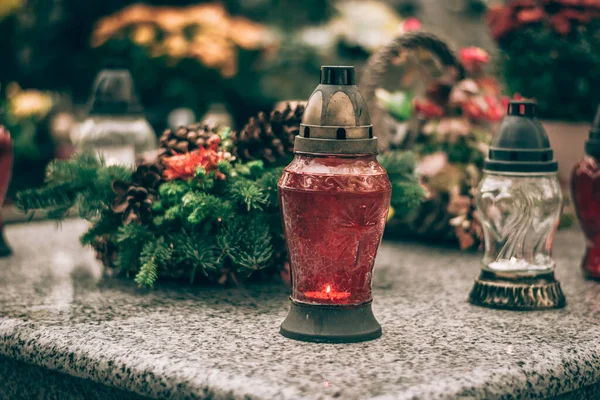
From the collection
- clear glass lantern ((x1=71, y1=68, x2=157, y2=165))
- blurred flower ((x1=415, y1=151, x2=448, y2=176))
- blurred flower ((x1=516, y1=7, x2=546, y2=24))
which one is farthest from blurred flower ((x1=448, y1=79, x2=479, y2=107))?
clear glass lantern ((x1=71, y1=68, x2=157, y2=165))

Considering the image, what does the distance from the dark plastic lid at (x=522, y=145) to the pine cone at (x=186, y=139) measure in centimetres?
50

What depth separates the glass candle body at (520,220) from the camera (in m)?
1.34

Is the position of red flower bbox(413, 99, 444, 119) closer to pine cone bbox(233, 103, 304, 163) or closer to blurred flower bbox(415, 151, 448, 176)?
blurred flower bbox(415, 151, 448, 176)

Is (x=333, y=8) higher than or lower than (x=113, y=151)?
higher

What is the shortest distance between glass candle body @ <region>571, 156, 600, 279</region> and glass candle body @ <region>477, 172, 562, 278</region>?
20cm

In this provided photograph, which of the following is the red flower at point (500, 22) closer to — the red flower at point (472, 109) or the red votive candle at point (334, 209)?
the red flower at point (472, 109)

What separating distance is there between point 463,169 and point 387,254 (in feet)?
0.89

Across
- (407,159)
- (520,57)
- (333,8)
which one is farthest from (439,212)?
(333,8)

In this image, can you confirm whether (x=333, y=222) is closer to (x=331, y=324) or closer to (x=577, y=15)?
(x=331, y=324)

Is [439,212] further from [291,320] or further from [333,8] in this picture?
[333,8]

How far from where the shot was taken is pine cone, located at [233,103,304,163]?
1455mm

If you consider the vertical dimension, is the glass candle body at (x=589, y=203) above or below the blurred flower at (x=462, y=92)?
below

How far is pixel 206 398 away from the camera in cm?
93

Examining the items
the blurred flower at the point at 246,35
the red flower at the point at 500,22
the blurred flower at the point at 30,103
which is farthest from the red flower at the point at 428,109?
the blurred flower at the point at 30,103
